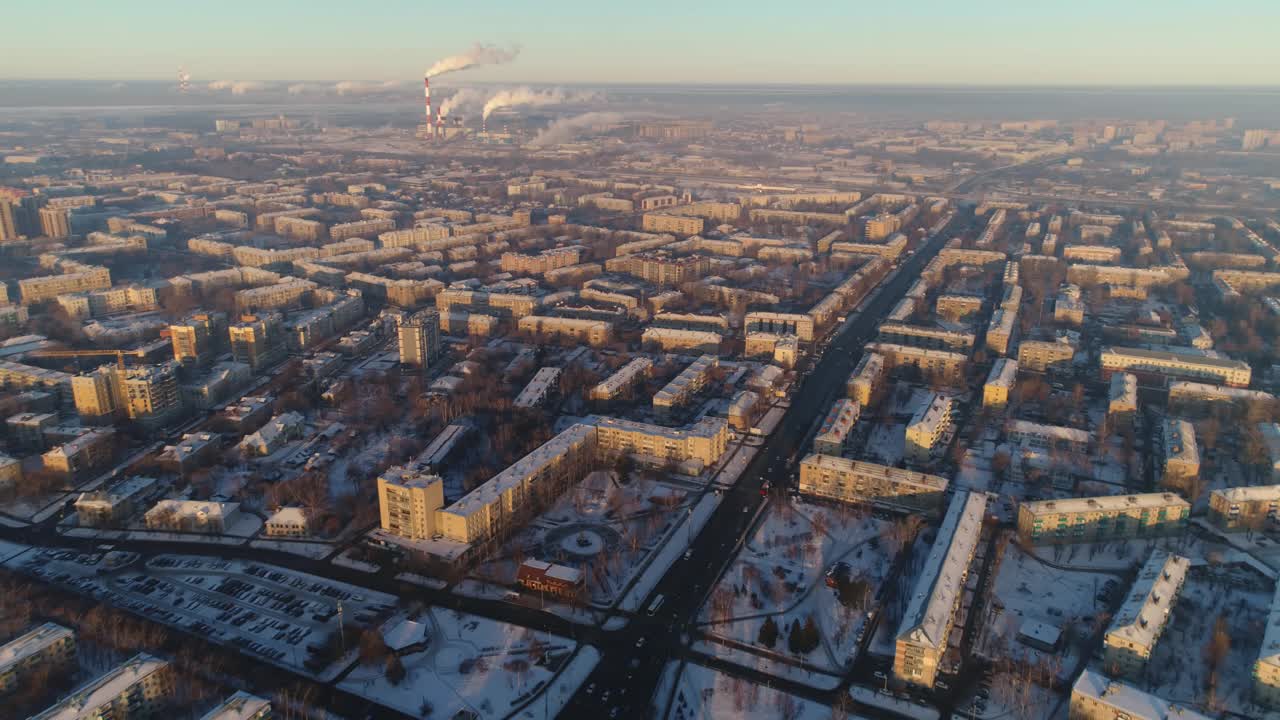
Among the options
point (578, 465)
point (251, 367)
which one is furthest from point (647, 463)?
point (251, 367)

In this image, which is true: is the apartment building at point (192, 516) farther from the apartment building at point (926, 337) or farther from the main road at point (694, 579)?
the apartment building at point (926, 337)

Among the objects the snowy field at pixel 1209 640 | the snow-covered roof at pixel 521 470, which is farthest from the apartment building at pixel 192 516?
the snowy field at pixel 1209 640

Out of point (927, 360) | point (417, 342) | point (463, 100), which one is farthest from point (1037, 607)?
point (463, 100)

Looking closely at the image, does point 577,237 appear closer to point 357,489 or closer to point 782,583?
point 357,489

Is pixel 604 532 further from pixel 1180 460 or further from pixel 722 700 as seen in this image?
pixel 1180 460

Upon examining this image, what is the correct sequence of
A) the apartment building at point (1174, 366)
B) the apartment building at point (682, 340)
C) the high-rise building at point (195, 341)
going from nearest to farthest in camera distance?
the apartment building at point (1174, 366)
the high-rise building at point (195, 341)
the apartment building at point (682, 340)

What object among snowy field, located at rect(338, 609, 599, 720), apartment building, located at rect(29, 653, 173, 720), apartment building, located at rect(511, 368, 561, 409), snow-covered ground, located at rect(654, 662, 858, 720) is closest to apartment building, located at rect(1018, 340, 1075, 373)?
apartment building, located at rect(511, 368, 561, 409)

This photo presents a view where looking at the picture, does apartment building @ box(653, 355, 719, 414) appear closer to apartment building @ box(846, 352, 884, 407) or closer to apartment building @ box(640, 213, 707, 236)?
apartment building @ box(846, 352, 884, 407)
